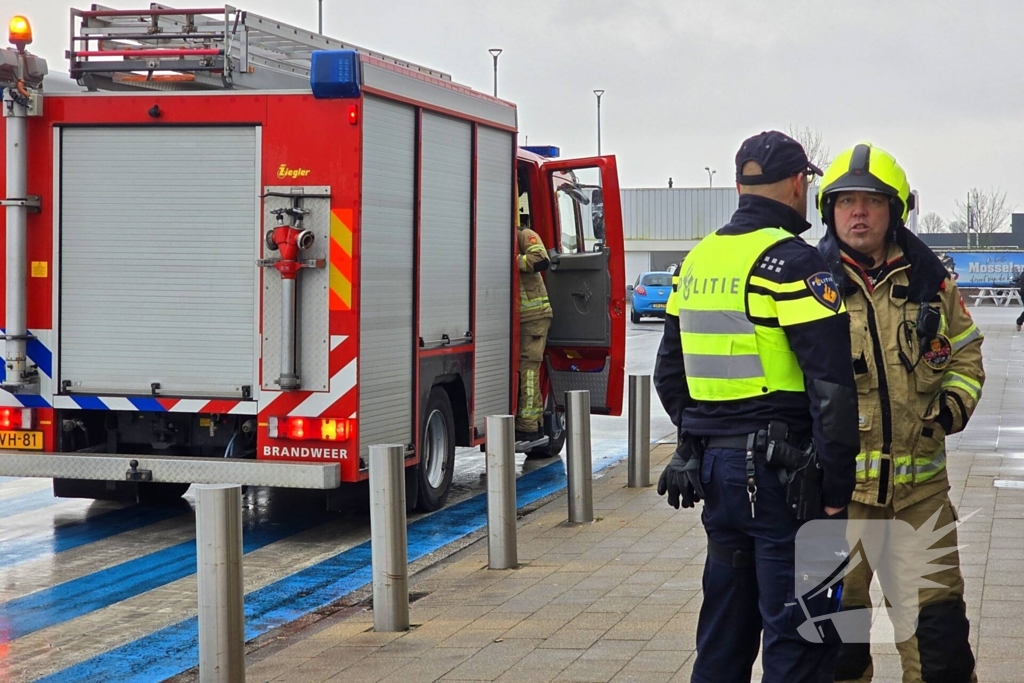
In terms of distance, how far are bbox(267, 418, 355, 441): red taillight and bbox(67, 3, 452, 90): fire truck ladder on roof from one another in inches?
85.6

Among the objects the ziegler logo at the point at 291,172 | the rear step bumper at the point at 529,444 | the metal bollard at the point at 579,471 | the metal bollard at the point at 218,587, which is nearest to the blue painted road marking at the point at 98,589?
the metal bollard at the point at 218,587

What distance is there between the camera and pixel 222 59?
362 inches

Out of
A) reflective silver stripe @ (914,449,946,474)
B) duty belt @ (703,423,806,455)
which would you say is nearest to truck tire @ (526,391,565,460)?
reflective silver stripe @ (914,449,946,474)

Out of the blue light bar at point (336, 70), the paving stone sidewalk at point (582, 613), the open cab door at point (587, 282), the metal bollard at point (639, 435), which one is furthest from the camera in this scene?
the open cab door at point (587, 282)

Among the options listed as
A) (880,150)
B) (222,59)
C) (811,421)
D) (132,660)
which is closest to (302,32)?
(222,59)

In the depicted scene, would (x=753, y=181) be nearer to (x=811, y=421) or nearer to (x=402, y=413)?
(x=811, y=421)

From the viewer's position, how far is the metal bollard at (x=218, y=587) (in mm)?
5598

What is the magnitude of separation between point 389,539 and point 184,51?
159 inches

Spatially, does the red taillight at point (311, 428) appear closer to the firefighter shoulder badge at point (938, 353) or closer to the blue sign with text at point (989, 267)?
the firefighter shoulder badge at point (938, 353)

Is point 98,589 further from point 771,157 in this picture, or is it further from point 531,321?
point 771,157

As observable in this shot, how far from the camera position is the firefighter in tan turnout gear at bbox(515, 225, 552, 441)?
11.4m

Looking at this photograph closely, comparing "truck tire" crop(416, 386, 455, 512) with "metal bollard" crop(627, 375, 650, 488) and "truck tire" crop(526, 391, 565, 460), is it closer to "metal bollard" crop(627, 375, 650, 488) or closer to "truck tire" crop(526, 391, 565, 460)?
"metal bollard" crop(627, 375, 650, 488)

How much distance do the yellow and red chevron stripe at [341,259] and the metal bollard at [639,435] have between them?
9.95 feet

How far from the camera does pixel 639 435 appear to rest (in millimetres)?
10953
